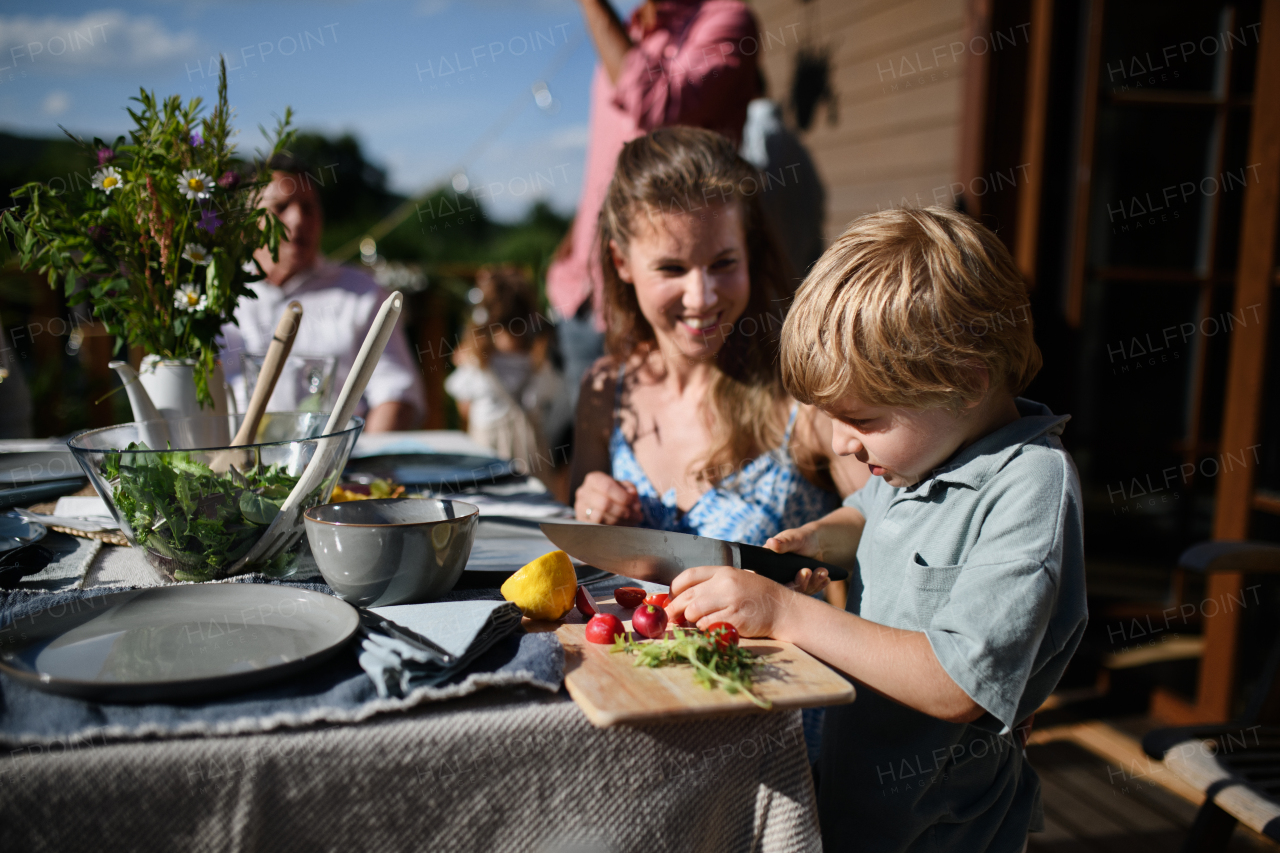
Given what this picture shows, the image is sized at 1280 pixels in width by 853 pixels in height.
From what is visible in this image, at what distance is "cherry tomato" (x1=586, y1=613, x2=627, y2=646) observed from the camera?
86 centimetres

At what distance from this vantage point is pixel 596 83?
340 centimetres

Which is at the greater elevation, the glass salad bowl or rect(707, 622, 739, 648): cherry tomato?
the glass salad bowl

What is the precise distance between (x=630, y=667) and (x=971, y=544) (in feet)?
1.64

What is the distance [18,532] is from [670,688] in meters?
1.01

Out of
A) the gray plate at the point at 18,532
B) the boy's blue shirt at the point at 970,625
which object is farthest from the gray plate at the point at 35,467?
the boy's blue shirt at the point at 970,625

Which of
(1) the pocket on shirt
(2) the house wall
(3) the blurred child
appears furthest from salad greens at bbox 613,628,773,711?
(3) the blurred child

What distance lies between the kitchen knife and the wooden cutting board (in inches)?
8.0

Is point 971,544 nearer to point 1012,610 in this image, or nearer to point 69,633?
point 1012,610

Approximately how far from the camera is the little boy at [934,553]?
0.88m

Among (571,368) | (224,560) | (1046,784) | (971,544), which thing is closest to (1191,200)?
(1046,784)

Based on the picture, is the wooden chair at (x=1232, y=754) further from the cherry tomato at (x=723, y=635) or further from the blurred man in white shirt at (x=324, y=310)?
the blurred man in white shirt at (x=324, y=310)

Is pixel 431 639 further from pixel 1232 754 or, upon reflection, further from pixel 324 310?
pixel 324 310

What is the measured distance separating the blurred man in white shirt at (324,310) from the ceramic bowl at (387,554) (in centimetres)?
202

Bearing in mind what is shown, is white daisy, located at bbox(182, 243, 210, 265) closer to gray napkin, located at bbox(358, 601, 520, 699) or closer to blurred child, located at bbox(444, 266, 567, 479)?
gray napkin, located at bbox(358, 601, 520, 699)
